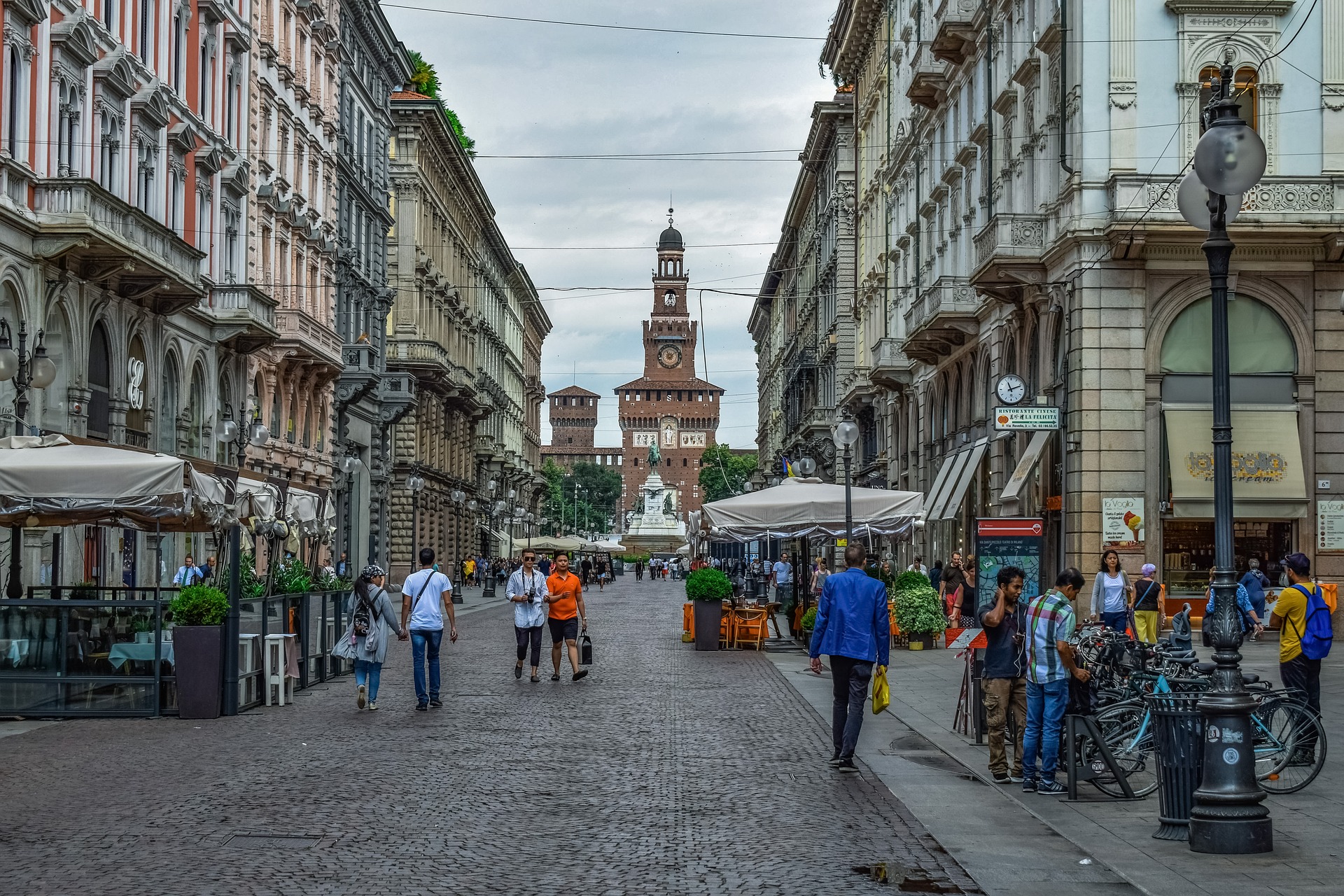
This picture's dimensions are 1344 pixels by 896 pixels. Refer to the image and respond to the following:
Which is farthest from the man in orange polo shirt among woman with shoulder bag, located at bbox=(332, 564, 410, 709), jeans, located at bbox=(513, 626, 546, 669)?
woman with shoulder bag, located at bbox=(332, 564, 410, 709)

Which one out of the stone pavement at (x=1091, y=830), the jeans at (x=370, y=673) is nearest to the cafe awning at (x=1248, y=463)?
the stone pavement at (x=1091, y=830)

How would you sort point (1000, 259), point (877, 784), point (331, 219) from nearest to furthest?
point (877, 784) → point (1000, 259) → point (331, 219)

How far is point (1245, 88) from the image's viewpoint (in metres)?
29.8

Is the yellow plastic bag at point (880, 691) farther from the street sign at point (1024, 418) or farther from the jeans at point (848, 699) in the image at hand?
the street sign at point (1024, 418)

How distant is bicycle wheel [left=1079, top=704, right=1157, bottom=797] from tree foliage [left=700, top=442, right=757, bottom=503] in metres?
158

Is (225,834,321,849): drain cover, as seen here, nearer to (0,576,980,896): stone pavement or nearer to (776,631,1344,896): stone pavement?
(0,576,980,896): stone pavement

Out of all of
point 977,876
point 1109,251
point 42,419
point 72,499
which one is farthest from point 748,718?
point 42,419

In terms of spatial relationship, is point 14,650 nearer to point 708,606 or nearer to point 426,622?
point 426,622

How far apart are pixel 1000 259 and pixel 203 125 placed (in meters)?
19.4

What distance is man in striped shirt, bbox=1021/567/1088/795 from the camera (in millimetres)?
12578

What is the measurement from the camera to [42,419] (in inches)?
1188

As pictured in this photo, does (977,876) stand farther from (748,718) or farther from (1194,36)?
(1194,36)

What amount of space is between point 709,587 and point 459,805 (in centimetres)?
1922

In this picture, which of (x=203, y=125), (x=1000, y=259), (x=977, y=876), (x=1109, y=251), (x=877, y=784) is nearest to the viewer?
(x=977, y=876)
